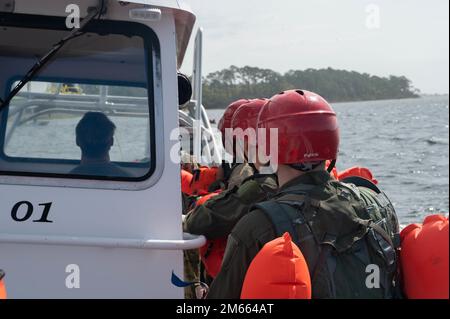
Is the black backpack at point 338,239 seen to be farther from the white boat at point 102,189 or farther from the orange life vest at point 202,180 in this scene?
the orange life vest at point 202,180

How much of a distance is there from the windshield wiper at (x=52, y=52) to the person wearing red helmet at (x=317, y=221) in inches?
33.1

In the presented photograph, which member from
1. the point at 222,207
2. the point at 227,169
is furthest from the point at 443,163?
the point at 222,207

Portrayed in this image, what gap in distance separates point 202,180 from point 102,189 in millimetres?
2085

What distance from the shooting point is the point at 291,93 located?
2490 millimetres

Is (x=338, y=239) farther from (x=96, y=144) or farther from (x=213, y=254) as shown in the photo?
(x=96, y=144)

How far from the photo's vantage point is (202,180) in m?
4.79

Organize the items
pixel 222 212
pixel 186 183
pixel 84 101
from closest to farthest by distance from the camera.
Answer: pixel 222 212 → pixel 84 101 → pixel 186 183

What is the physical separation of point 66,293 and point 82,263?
0.14m

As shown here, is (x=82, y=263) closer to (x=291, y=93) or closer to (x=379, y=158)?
(x=291, y=93)

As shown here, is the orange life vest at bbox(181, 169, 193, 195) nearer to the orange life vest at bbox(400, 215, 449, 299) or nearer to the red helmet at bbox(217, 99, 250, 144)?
the red helmet at bbox(217, 99, 250, 144)

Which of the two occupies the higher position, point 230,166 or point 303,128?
point 303,128

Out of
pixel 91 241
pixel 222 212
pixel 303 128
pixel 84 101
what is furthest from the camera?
pixel 84 101

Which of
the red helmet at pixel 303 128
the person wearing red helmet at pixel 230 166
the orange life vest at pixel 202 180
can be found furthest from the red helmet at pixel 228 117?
the red helmet at pixel 303 128

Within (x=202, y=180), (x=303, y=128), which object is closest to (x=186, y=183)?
(x=202, y=180)
